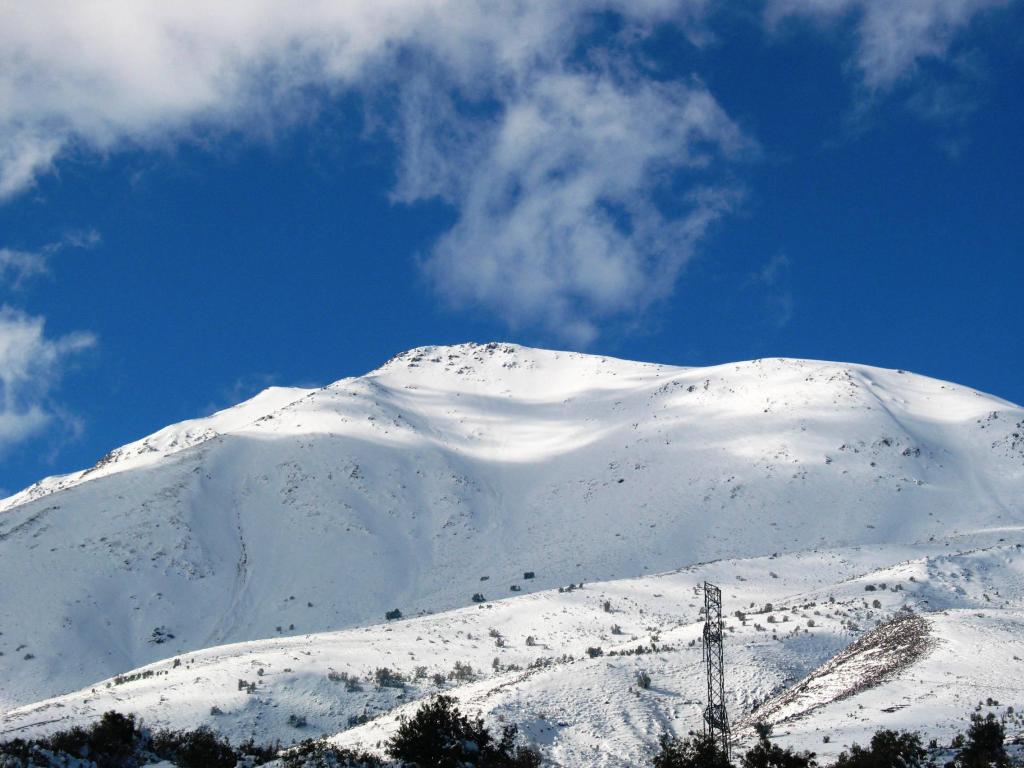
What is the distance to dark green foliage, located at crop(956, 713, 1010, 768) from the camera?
1628 cm

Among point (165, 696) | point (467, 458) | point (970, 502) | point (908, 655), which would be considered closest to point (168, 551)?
point (467, 458)

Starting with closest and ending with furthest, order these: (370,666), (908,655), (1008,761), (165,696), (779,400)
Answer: (1008,761)
(908,655)
(165,696)
(370,666)
(779,400)

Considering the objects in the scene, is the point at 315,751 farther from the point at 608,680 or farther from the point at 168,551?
the point at 168,551

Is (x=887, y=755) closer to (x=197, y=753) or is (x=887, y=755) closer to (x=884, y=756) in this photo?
(x=884, y=756)

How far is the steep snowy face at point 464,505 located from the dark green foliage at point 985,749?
43615 mm

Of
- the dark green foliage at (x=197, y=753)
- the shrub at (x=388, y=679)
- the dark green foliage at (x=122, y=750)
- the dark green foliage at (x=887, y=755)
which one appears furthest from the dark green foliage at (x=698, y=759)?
the shrub at (x=388, y=679)

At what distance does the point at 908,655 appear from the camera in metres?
28.0

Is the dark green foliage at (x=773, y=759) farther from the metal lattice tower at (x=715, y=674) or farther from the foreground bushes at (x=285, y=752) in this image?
the foreground bushes at (x=285, y=752)

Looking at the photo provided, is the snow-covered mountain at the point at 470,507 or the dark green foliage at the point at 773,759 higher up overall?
the snow-covered mountain at the point at 470,507

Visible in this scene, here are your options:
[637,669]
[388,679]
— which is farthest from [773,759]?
[388,679]

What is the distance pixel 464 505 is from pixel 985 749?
217ft

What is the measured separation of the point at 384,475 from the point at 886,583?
170 ft

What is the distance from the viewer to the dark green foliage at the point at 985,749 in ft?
53.4

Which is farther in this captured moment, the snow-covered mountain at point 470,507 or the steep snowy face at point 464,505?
the steep snowy face at point 464,505
